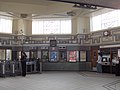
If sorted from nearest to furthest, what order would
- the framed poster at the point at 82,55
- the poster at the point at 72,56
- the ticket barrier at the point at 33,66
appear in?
the ticket barrier at the point at 33,66 < the framed poster at the point at 82,55 < the poster at the point at 72,56

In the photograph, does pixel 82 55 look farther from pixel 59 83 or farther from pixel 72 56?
pixel 59 83

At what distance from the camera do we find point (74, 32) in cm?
1853

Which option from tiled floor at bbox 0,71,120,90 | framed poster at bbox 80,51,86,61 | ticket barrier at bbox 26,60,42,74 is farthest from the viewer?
framed poster at bbox 80,51,86,61

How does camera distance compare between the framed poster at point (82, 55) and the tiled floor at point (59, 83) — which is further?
the framed poster at point (82, 55)

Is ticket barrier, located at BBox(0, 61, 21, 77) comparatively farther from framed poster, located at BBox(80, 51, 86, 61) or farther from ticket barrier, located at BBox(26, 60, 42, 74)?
framed poster, located at BBox(80, 51, 86, 61)

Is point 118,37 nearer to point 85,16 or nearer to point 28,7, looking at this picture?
point 85,16

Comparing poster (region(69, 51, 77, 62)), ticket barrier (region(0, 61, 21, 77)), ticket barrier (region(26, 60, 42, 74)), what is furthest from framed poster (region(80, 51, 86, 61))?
ticket barrier (region(0, 61, 21, 77))

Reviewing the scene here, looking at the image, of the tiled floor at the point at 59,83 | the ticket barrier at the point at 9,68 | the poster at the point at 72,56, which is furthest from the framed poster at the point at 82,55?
the ticket barrier at the point at 9,68

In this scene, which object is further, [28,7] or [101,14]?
[101,14]

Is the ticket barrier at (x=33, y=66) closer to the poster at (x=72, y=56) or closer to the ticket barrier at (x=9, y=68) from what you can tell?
the ticket barrier at (x=9, y=68)

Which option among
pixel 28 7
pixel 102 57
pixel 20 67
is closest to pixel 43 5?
pixel 28 7

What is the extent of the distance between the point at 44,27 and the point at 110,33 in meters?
6.70

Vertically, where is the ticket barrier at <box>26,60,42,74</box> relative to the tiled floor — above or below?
above

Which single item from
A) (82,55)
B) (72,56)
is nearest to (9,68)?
(72,56)
